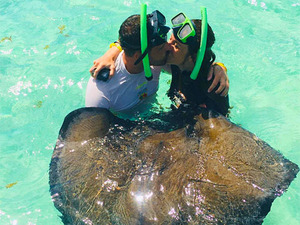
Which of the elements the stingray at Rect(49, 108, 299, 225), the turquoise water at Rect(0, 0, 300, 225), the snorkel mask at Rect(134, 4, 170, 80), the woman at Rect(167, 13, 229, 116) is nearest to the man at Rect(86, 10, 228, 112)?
the snorkel mask at Rect(134, 4, 170, 80)

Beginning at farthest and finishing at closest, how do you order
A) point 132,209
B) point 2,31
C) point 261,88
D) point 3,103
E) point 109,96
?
point 2,31
point 261,88
point 3,103
point 109,96
point 132,209

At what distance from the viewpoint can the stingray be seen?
2879 mm

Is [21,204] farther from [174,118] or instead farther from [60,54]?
[60,54]

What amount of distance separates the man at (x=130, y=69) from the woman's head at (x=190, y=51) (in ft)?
0.32

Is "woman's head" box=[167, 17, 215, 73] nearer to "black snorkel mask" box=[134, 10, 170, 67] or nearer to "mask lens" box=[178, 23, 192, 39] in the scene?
"mask lens" box=[178, 23, 192, 39]

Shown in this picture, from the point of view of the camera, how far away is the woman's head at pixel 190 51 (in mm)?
3516

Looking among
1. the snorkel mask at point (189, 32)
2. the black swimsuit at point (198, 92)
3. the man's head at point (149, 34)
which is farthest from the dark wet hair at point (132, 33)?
the black swimsuit at point (198, 92)

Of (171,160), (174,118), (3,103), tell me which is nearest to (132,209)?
(171,160)

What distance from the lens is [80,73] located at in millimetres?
6164

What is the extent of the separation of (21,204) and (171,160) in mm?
2383

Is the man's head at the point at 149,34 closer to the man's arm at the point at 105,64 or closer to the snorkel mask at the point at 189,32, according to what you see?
the snorkel mask at the point at 189,32

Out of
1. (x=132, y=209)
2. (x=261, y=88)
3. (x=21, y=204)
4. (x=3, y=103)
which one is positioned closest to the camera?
(x=132, y=209)

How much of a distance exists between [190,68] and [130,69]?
77cm

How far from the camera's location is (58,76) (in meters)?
6.07
